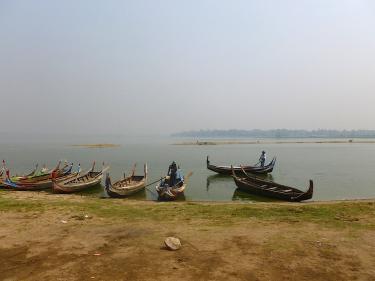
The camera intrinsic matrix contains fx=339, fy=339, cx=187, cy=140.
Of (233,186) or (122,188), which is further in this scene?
(233,186)

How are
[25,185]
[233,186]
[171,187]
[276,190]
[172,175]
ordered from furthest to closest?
[233,186] → [25,185] → [172,175] → [276,190] → [171,187]

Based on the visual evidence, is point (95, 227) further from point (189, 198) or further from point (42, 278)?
point (189, 198)

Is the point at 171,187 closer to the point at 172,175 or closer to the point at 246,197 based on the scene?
the point at 172,175

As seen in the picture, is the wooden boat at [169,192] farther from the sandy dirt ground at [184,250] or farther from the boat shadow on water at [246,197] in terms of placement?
the sandy dirt ground at [184,250]

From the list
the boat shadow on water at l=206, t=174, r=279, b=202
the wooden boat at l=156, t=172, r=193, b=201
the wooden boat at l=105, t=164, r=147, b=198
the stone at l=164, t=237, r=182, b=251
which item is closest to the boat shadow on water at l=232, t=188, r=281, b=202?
the boat shadow on water at l=206, t=174, r=279, b=202

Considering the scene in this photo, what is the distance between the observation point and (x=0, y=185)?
1045 inches

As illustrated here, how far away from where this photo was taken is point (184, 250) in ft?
31.2

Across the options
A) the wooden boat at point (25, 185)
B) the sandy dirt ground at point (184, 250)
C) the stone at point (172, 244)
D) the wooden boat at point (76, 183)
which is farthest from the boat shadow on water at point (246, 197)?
the stone at point (172, 244)

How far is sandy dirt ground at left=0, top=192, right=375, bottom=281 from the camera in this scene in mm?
7996

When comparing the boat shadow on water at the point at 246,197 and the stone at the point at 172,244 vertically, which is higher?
the stone at the point at 172,244

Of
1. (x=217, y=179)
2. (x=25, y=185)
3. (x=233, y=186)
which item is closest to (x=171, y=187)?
(x=233, y=186)

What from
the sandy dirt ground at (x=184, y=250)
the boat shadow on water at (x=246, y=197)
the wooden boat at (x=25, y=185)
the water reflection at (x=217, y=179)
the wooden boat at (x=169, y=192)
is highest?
the sandy dirt ground at (x=184, y=250)

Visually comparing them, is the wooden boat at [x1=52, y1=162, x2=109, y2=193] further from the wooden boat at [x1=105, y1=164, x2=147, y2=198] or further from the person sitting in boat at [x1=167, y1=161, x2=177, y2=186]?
the person sitting in boat at [x1=167, y1=161, x2=177, y2=186]

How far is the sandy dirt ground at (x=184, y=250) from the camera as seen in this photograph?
7996 mm
